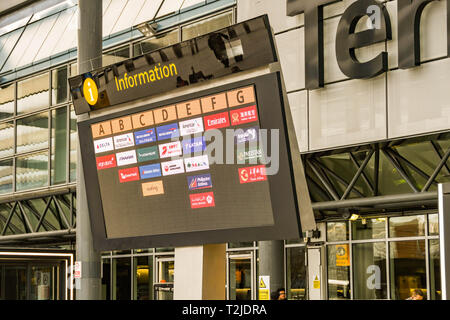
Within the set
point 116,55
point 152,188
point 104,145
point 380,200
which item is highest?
point 116,55

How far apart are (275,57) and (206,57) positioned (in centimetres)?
99

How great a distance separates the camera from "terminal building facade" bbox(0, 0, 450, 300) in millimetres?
13828

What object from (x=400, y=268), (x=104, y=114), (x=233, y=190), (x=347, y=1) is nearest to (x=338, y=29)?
(x=347, y=1)

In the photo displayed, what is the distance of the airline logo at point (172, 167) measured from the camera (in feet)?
28.6

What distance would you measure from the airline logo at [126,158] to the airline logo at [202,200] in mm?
1109

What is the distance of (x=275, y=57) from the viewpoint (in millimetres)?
7797

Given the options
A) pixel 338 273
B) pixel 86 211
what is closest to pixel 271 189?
pixel 86 211

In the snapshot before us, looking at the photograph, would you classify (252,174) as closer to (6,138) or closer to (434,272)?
(434,272)

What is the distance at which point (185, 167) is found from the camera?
866 cm

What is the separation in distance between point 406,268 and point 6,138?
593 inches

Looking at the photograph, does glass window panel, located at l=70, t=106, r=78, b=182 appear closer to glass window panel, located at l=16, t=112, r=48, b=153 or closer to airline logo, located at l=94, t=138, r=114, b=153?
glass window panel, located at l=16, t=112, r=48, b=153

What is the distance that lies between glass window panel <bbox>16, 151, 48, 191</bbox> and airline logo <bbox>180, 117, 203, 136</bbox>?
51.7 feet

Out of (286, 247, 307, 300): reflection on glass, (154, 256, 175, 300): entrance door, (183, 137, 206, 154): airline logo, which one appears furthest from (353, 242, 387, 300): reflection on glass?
(183, 137, 206, 154): airline logo

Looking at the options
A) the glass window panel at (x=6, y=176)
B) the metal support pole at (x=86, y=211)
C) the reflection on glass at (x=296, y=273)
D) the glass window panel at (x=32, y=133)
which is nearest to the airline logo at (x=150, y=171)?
the metal support pole at (x=86, y=211)
